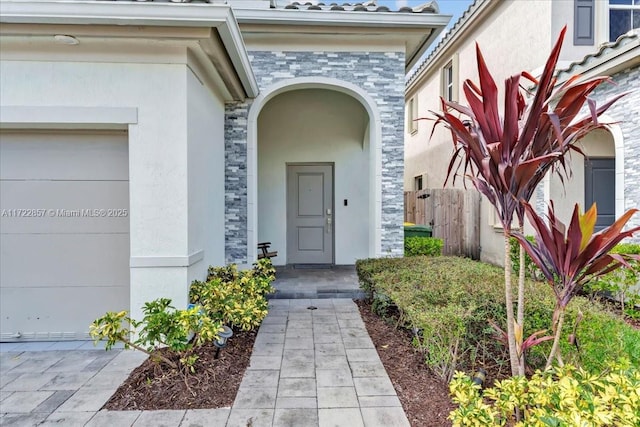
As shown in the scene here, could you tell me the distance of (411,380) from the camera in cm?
331

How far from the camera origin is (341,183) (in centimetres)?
816

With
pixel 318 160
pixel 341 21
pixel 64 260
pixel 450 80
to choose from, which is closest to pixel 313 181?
pixel 318 160

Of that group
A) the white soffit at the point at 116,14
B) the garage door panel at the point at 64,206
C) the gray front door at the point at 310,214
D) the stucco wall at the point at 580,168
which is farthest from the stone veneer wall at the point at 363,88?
the stucco wall at the point at 580,168

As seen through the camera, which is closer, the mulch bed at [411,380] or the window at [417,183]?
the mulch bed at [411,380]

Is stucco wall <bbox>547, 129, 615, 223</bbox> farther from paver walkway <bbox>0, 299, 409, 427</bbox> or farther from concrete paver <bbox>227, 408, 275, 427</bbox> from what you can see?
concrete paver <bbox>227, 408, 275, 427</bbox>

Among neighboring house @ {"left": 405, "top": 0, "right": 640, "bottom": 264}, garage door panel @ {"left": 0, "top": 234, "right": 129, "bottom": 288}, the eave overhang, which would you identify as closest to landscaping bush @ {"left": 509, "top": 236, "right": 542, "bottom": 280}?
neighboring house @ {"left": 405, "top": 0, "right": 640, "bottom": 264}

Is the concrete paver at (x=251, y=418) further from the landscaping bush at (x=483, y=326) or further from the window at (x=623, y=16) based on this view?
the window at (x=623, y=16)

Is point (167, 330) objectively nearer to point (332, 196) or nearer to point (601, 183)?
point (332, 196)

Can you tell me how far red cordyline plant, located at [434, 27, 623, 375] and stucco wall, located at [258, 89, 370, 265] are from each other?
18.1ft

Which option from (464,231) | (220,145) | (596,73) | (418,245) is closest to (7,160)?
(220,145)

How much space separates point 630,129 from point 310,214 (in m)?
5.88

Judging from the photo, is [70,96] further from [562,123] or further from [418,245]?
[418,245]

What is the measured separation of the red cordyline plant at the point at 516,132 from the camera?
2.34m

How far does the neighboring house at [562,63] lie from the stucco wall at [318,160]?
1813 mm
